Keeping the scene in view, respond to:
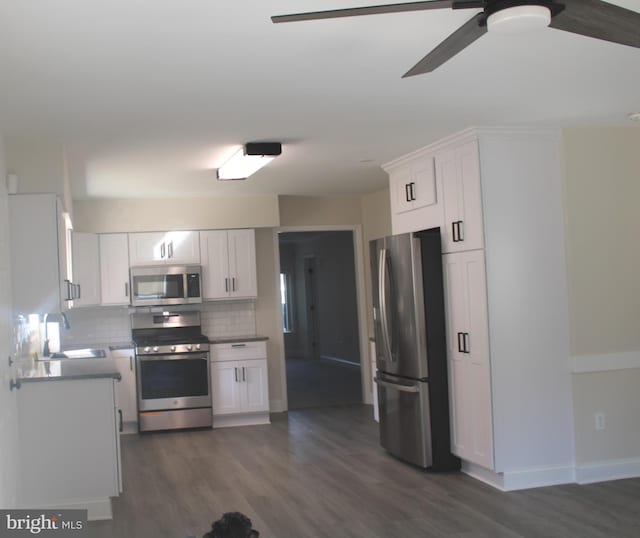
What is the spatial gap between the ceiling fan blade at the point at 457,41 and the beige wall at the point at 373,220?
5376mm

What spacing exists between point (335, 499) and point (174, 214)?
155 inches

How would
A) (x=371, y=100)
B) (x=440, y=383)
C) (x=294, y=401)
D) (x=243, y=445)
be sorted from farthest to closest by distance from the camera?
(x=294, y=401), (x=243, y=445), (x=440, y=383), (x=371, y=100)

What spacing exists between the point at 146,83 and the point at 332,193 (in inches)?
Answer: 188

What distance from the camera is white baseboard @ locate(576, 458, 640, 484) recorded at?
4930 mm

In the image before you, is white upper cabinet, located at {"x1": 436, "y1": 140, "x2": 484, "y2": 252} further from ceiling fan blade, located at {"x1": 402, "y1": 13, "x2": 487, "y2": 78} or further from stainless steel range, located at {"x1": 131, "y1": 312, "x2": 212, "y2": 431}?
stainless steel range, located at {"x1": 131, "y1": 312, "x2": 212, "y2": 431}

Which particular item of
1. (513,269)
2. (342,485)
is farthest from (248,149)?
(342,485)

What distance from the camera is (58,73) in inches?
130

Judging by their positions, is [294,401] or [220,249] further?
[294,401]

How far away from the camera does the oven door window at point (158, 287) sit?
752 centimetres

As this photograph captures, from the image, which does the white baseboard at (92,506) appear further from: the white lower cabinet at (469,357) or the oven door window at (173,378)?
the oven door window at (173,378)

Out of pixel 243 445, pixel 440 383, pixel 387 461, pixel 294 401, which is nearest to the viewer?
pixel 440 383

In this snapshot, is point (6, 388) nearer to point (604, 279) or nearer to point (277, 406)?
point (604, 279)

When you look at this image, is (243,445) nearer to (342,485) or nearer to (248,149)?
(342,485)

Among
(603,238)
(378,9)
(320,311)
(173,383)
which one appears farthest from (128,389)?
(320,311)
